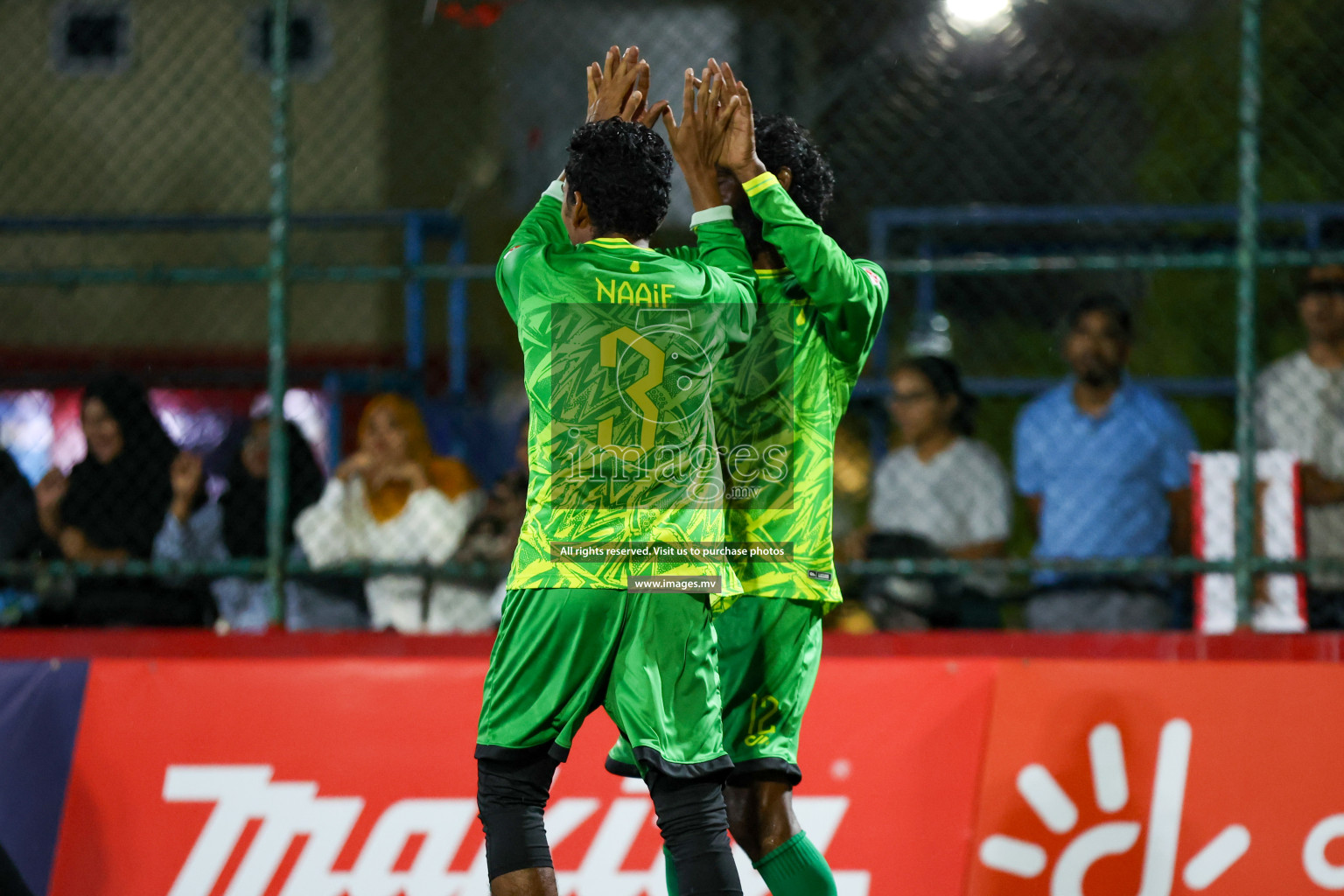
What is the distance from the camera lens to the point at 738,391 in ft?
9.77

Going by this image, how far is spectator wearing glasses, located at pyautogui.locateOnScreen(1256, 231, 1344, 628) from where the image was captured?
4867 millimetres

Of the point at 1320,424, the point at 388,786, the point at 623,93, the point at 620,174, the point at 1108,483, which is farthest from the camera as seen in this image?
the point at 1108,483

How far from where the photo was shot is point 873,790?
3.49 m

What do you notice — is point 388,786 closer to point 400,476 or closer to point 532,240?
point 532,240

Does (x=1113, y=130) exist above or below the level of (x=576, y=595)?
above

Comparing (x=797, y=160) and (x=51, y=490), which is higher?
(x=797, y=160)

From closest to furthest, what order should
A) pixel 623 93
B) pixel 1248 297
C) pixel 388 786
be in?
pixel 623 93 < pixel 388 786 < pixel 1248 297

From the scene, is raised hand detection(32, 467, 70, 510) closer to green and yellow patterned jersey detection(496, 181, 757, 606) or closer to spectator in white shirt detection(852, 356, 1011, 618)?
spectator in white shirt detection(852, 356, 1011, 618)

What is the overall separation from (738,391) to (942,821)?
1.27m

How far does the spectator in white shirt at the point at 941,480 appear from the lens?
5.21 metres

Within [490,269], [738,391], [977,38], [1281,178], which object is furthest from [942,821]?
[1281,178]

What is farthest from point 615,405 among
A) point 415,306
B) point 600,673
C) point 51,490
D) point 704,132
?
point 415,306

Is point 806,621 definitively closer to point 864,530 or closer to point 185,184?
point 864,530

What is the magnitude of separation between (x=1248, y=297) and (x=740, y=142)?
2561 millimetres
